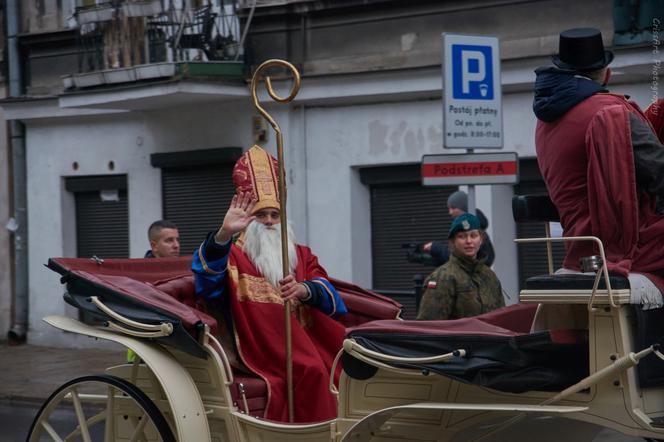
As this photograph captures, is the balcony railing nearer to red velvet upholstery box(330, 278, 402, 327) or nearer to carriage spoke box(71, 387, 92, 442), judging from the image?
red velvet upholstery box(330, 278, 402, 327)

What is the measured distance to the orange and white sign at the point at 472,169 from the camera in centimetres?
947

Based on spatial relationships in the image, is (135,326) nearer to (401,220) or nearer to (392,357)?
(392,357)

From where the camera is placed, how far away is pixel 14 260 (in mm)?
17312

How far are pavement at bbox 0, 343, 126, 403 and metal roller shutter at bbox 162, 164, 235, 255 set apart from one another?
1771mm

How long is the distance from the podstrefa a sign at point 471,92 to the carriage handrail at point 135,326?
12.4 ft

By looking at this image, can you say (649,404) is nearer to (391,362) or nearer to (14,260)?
(391,362)

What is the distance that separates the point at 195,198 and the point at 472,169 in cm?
672

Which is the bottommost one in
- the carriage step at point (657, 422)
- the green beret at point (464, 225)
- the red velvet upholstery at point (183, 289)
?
→ the carriage step at point (657, 422)

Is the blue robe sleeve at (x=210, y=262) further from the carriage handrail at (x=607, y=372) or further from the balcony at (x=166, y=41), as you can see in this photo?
the balcony at (x=166, y=41)

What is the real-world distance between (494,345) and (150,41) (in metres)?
10.6

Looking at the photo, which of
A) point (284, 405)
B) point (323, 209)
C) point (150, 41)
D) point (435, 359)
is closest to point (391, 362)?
point (435, 359)

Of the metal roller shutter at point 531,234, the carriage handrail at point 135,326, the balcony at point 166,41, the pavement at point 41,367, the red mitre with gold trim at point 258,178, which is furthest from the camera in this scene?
the balcony at point 166,41

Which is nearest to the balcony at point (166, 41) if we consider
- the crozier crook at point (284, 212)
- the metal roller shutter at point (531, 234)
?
the metal roller shutter at point (531, 234)

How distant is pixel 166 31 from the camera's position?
14.6 m
